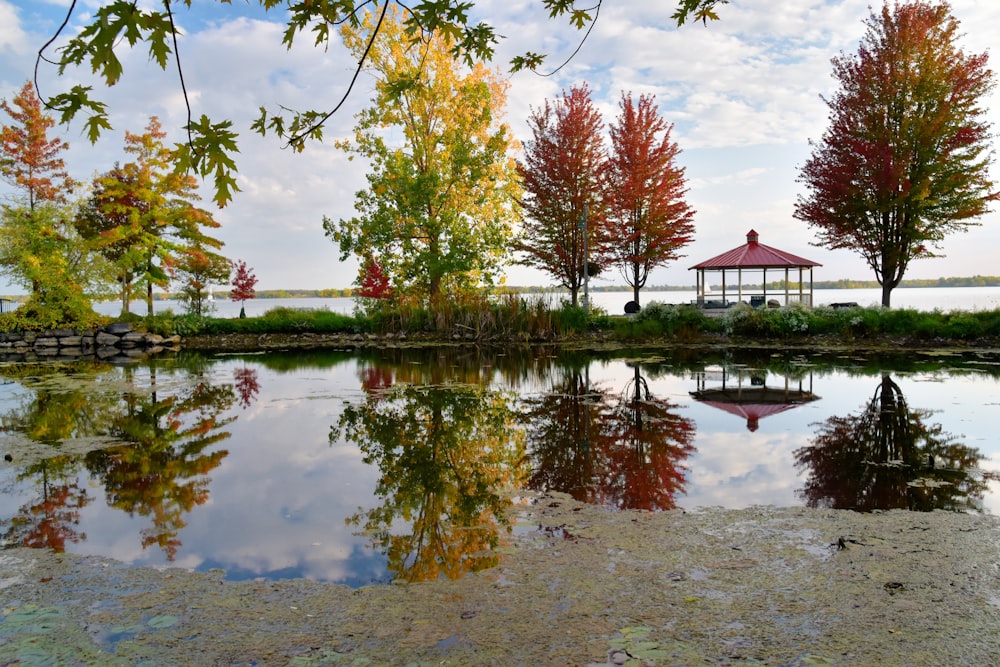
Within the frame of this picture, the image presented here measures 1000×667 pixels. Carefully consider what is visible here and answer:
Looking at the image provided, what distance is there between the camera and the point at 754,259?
21.0 metres

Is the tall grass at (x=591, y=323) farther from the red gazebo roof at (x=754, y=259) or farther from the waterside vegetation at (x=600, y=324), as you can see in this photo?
the red gazebo roof at (x=754, y=259)

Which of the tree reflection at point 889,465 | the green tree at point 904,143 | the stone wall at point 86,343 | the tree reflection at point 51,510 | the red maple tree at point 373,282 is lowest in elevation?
the tree reflection at point 51,510

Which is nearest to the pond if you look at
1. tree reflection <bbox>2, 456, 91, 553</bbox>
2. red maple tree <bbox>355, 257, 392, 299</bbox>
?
tree reflection <bbox>2, 456, 91, 553</bbox>

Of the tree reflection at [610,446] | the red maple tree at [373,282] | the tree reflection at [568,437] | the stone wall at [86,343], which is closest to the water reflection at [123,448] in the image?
the tree reflection at [568,437]

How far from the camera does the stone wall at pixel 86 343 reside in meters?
19.9

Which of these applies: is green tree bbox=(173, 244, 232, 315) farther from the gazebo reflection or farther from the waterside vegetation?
the gazebo reflection

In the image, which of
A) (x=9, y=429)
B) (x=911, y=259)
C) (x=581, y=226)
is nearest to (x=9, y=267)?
(x=9, y=429)

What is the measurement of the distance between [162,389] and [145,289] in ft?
48.6

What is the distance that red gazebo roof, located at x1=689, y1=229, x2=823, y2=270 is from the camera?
68.2ft

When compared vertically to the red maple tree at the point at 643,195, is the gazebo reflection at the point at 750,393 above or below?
below

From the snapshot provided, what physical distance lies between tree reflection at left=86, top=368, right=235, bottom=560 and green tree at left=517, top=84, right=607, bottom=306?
52.5 ft

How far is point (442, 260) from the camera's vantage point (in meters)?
21.3

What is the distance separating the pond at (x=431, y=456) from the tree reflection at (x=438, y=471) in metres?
0.03

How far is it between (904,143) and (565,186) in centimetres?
1120
